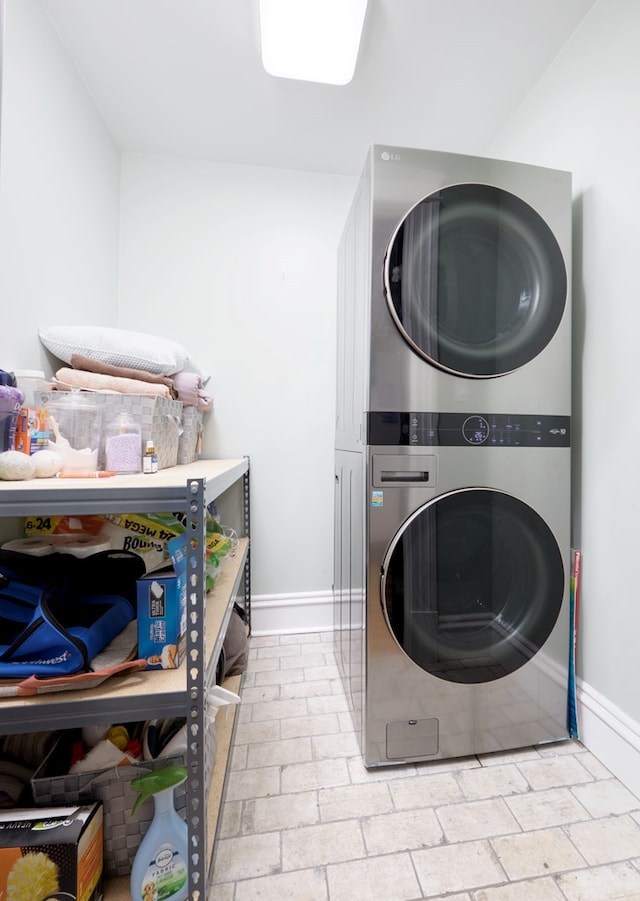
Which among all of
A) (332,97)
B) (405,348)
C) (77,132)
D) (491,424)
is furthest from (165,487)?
Result: (332,97)

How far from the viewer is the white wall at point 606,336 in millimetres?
1041

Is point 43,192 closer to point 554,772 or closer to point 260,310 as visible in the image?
point 260,310

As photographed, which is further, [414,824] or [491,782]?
[491,782]

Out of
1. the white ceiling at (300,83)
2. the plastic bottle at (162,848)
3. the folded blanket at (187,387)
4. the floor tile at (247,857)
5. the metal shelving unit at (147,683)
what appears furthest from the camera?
the folded blanket at (187,387)

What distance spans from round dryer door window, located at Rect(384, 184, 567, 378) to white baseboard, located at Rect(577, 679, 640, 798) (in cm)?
100

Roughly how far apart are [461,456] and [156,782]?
996mm

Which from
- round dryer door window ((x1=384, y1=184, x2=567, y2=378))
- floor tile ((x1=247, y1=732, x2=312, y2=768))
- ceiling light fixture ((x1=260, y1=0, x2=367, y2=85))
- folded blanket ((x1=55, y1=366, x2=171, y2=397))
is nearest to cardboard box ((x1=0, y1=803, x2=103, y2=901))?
floor tile ((x1=247, y1=732, x2=312, y2=768))

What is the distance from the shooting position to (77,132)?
52.1 inches

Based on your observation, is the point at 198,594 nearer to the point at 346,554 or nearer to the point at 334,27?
the point at 346,554

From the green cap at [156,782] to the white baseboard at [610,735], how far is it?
1133mm

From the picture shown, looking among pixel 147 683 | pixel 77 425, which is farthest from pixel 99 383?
pixel 147 683

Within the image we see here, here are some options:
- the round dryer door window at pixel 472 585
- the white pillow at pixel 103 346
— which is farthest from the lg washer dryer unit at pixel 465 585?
the white pillow at pixel 103 346

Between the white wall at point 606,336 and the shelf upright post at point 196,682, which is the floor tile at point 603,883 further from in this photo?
the shelf upright post at point 196,682

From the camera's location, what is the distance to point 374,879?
800mm
